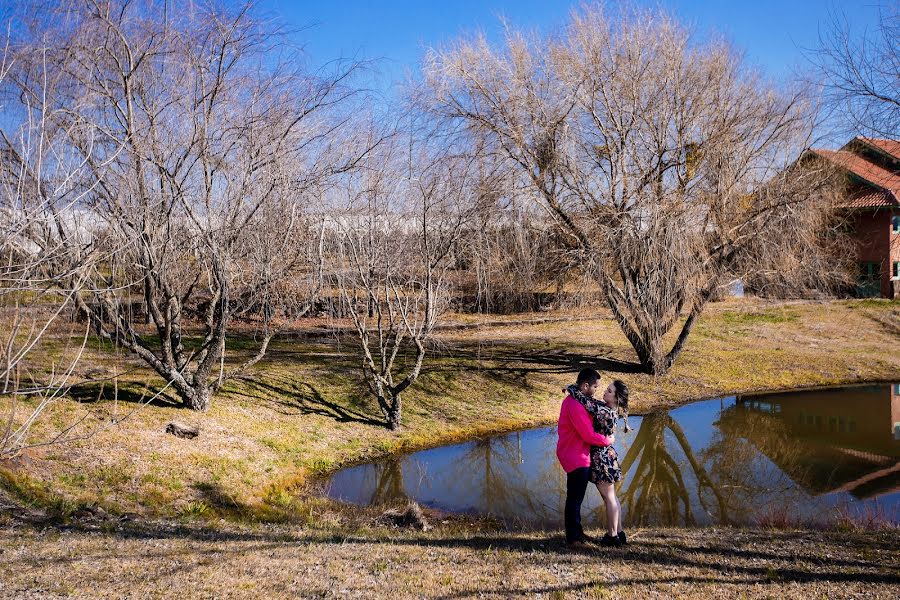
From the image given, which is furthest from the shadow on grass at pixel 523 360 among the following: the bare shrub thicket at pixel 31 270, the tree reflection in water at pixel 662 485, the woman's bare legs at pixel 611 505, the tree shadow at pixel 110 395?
the woman's bare legs at pixel 611 505

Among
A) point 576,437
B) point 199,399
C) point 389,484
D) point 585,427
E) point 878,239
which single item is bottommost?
point 389,484

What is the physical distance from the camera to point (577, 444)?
5.84m

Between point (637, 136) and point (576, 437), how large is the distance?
10682mm

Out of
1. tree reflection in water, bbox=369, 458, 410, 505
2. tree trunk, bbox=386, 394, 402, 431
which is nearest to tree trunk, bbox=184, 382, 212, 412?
tree reflection in water, bbox=369, 458, 410, 505

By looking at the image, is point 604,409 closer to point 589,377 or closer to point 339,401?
point 589,377

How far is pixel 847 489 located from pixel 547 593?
22.1 ft

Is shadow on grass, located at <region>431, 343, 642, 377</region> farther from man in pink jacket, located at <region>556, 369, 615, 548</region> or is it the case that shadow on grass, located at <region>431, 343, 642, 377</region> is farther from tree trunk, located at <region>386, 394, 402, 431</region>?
man in pink jacket, located at <region>556, 369, 615, 548</region>

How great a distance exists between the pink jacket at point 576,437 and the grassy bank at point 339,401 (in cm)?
326

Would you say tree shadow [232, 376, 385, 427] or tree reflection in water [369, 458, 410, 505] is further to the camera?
tree shadow [232, 376, 385, 427]

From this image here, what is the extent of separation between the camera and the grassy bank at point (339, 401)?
869 centimetres

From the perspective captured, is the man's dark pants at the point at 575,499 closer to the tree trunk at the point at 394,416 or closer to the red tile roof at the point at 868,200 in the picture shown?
the tree trunk at the point at 394,416

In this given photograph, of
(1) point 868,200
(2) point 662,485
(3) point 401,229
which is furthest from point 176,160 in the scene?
(1) point 868,200

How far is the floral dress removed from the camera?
18.7 ft

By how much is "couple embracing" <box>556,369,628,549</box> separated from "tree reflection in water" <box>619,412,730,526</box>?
9.40 ft
